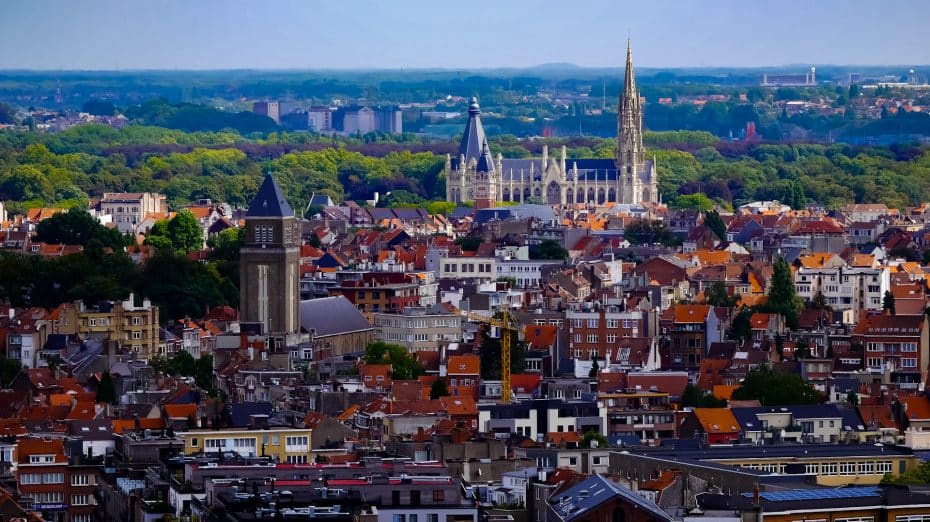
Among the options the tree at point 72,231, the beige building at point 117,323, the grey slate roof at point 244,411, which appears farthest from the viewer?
the tree at point 72,231

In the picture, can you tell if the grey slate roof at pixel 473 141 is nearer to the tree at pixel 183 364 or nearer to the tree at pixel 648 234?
the tree at pixel 648 234

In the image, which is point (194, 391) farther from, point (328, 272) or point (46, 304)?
point (328, 272)

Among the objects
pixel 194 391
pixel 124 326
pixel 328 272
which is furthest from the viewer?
pixel 328 272

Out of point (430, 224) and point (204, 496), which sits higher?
point (204, 496)

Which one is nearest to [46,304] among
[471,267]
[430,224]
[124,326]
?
[124,326]

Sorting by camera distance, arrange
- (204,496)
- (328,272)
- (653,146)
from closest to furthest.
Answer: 1. (204,496)
2. (328,272)
3. (653,146)

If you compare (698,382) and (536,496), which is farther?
(698,382)

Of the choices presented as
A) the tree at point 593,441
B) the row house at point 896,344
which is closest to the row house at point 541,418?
the tree at point 593,441
